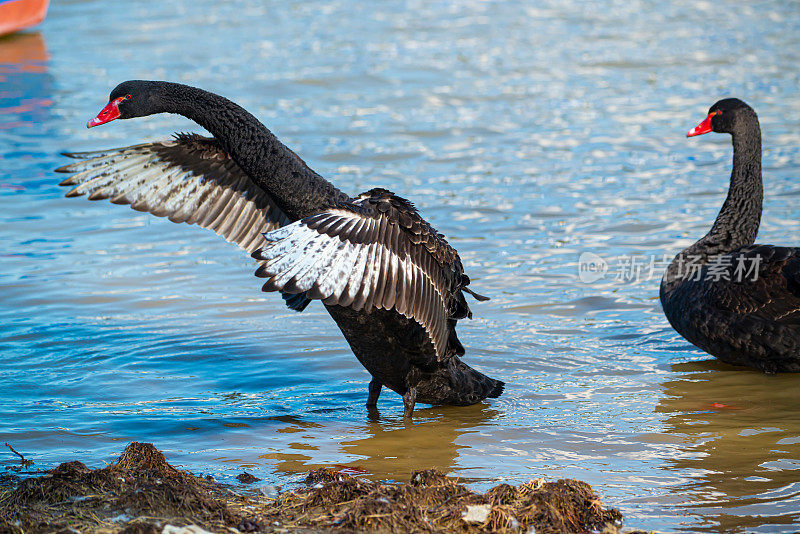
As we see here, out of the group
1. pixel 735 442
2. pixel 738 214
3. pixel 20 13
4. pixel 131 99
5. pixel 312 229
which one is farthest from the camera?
pixel 20 13

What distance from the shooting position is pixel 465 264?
8961 mm

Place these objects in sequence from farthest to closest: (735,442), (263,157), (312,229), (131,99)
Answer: (131,99) < (263,157) < (735,442) < (312,229)

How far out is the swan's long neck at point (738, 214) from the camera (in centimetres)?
725

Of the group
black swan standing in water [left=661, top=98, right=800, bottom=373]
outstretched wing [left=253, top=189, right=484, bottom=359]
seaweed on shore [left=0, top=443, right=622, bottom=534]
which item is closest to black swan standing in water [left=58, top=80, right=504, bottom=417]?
outstretched wing [left=253, top=189, right=484, bottom=359]

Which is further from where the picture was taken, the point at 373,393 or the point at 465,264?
the point at 465,264

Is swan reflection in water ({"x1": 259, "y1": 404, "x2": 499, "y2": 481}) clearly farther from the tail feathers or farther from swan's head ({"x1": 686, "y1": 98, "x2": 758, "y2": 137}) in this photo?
swan's head ({"x1": 686, "y1": 98, "x2": 758, "y2": 137})

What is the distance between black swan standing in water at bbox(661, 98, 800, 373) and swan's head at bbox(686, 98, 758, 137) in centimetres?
91

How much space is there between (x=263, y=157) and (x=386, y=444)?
5.85 ft

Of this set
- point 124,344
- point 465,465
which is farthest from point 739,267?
point 124,344

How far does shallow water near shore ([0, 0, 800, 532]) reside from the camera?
5.39m

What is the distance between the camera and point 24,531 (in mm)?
3912

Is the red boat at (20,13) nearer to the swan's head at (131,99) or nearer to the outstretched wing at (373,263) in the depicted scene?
the swan's head at (131,99)

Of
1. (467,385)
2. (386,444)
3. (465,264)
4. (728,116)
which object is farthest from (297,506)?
(728,116)

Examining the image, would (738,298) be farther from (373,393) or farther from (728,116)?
(373,393)
